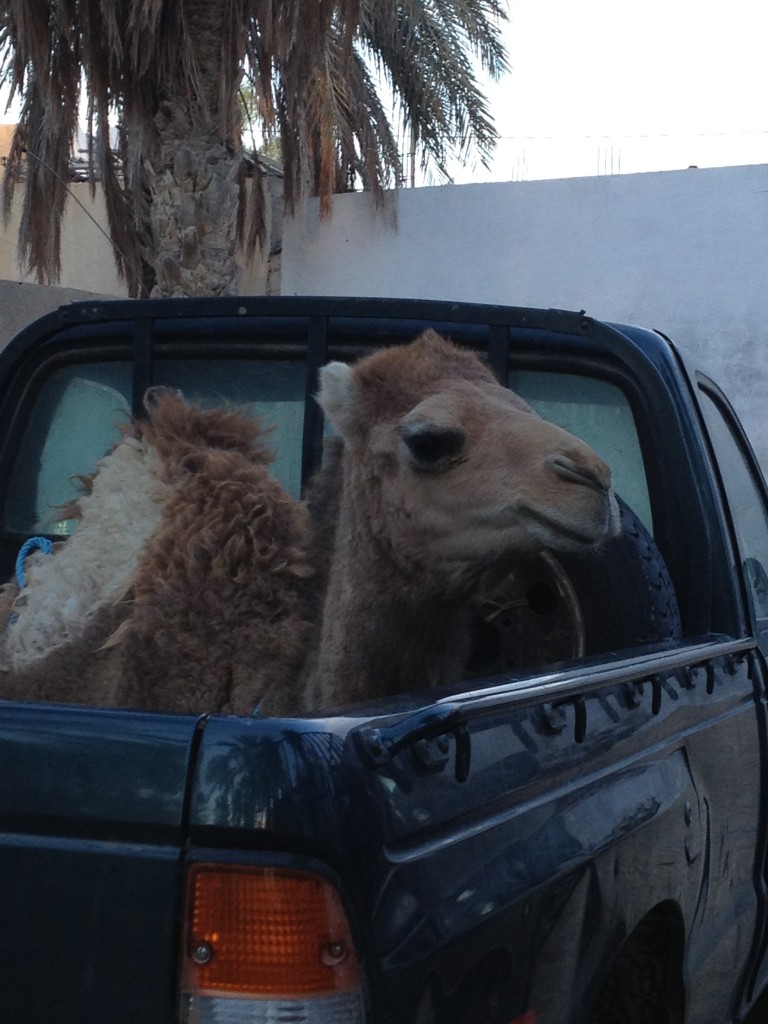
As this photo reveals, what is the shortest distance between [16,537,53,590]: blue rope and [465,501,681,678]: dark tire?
1.29m

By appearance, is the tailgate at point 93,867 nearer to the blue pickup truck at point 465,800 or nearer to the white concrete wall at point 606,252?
the blue pickup truck at point 465,800

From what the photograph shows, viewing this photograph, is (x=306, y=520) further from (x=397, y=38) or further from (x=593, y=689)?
(x=397, y=38)

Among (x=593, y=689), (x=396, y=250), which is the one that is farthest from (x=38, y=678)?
(x=396, y=250)

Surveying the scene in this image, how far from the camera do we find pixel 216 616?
3480 millimetres

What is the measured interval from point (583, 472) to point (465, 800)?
1.16 meters

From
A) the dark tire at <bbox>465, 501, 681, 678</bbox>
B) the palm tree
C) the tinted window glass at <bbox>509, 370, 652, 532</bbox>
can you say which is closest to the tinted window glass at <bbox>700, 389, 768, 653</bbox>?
the tinted window glass at <bbox>509, 370, 652, 532</bbox>

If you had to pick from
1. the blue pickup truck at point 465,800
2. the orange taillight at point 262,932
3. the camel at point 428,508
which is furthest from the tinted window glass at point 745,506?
the orange taillight at point 262,932

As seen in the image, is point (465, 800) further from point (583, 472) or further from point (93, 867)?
point (583, 472)

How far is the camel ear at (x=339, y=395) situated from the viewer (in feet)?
11.6

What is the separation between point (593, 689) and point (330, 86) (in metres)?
14.6

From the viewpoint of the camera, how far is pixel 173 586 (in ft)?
11.6

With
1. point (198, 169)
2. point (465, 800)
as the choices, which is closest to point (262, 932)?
point (465, 800)

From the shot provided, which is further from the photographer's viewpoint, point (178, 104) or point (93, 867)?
point (178, 104)

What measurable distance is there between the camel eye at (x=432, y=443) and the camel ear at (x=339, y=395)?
0.23 m
